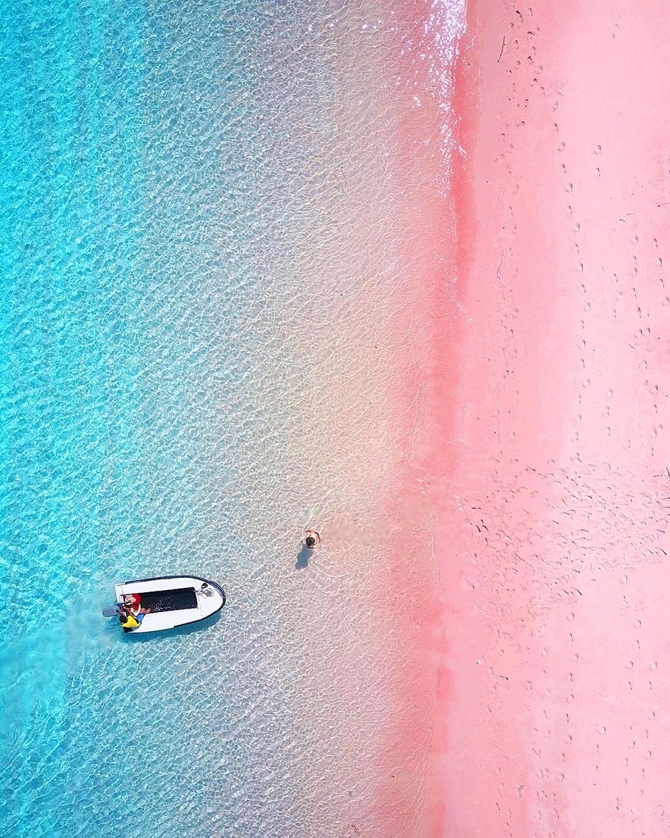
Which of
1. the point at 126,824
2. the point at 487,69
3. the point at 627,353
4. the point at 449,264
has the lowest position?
the point at 126,824

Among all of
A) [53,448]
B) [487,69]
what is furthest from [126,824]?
[487,69]

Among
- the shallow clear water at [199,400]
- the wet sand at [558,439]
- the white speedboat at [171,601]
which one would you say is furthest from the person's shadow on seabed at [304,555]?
the wet sand at [558,439]

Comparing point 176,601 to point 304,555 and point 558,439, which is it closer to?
point 304,555

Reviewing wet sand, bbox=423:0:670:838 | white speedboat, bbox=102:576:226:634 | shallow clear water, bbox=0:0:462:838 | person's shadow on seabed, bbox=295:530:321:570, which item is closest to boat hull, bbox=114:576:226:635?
white speedboat, bbox=102:576:226:634

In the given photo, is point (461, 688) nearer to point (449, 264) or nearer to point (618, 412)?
point (618, 412)

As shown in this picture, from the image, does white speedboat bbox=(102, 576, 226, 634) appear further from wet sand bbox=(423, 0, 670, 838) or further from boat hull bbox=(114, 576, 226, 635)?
wet sand bbox=(423, 0, 670, 838)

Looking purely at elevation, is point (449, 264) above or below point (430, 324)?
above
